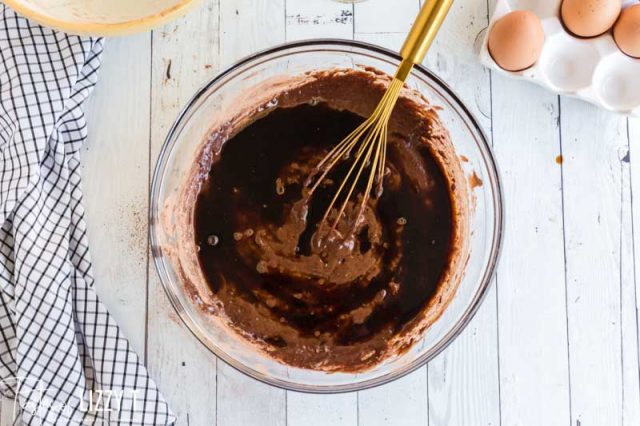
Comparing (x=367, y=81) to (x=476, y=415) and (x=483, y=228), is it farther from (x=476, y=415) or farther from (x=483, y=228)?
(x=476, y=415)

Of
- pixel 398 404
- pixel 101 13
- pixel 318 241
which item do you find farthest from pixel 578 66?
pixel 101 13

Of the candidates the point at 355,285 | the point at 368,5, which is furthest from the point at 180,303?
the point at 368,5

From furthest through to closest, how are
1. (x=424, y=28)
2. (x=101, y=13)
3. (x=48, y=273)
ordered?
(x=48, y=273)
(x=101, y=13)
(x=424, y=28)

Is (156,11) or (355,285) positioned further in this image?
(355,285)

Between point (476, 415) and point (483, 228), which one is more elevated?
point (483, 228)

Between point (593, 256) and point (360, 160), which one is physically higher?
point (360, 160)

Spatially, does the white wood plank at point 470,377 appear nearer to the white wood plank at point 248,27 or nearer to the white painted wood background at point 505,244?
the white painted wood background at point 505,244

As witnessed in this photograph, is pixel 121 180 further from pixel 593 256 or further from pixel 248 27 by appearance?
pixel 593 256

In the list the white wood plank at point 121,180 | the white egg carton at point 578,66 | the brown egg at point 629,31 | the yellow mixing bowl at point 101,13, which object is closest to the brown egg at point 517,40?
the white egg carton at point 578,66
